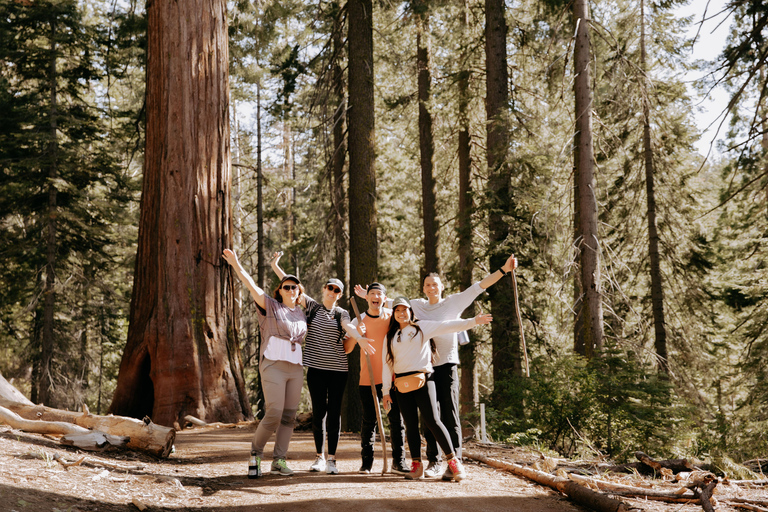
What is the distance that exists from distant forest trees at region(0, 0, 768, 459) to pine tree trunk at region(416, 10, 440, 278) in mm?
66

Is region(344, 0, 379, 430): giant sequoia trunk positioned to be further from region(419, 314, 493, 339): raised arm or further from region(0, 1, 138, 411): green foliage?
region(0, 1, 138, 411): green foliage

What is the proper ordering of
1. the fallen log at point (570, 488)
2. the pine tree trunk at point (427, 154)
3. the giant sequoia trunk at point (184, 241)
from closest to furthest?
the fallen log at point (570, 488)
the giant sequoia trunk at point (184, 241)
the pine tree trunk at point (427, 154)

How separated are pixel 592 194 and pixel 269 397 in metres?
8.45

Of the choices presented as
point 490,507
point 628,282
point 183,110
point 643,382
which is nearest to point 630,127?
point 628,282

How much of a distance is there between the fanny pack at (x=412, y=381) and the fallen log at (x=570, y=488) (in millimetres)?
1615

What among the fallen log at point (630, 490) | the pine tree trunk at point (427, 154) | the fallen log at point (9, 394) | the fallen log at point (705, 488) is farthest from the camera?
the pine tree trunk at point (427, 154)

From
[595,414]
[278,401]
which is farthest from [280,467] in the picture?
[595,414]

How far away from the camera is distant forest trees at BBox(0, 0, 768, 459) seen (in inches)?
371

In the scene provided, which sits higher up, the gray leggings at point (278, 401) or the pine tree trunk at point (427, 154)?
the pine tree trunk at point (427, 154)

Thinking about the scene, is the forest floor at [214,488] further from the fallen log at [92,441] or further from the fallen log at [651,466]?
the fallen log at [651,466]

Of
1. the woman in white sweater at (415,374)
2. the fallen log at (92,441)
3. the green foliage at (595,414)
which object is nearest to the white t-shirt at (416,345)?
the woman in white sweater at (415,374)

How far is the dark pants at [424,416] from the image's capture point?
6.11 metres

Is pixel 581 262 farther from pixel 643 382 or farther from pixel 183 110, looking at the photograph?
pixel 183 110

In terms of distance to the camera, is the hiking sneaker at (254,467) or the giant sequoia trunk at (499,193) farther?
the giant sequoia trunk at (499,193)
